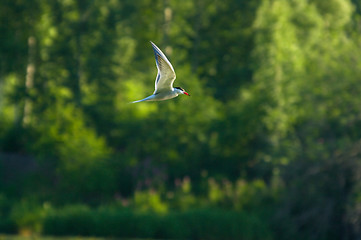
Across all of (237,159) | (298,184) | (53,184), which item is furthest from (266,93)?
(53,184)

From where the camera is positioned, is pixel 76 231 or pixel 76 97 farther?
pixel 76 97

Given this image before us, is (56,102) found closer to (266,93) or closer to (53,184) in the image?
(53,184)

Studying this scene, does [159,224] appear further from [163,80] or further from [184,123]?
[163,80]

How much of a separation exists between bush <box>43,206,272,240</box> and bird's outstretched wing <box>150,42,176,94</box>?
11.4 metres

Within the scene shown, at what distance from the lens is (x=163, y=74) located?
12562 millimetres

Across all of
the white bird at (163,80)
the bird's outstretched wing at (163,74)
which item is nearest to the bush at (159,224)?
the white bird at (163,80)

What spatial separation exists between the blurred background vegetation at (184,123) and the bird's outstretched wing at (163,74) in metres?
10.4

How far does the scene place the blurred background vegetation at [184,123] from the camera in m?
23.7

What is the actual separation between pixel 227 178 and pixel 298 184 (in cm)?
665

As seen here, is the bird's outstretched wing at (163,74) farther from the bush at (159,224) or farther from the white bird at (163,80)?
the bush at (159,224)

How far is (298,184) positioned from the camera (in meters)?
23.4

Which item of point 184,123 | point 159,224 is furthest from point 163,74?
point 184,123

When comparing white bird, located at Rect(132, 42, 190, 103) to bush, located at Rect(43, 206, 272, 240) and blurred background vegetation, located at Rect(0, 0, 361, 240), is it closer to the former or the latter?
blurred background vegetation, located at Rect(0, 0, 361, 240)

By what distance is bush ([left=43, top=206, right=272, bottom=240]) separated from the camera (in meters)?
23.5
